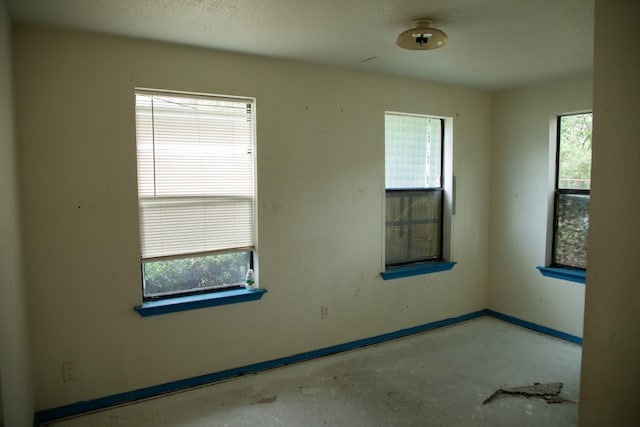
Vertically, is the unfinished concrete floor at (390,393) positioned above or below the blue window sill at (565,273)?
below

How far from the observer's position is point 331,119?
137 inches

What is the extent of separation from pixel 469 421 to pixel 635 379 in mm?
1524

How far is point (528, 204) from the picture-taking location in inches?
165

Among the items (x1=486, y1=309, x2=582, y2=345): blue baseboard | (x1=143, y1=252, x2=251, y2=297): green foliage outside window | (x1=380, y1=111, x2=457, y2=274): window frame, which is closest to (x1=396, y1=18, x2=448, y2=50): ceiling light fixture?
(x1=380, y1=111, x2=457, y2=274): window frame

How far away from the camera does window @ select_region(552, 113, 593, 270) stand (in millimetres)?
3799

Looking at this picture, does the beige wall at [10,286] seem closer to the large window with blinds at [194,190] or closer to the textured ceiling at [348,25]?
the textured ceiling at [348,25]

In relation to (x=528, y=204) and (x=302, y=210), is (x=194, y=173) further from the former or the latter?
(x=528, y=204)

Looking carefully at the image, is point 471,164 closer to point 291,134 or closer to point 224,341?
point 291,134

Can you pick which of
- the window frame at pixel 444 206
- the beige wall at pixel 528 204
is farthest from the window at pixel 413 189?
the beige wall at pixel 528 204

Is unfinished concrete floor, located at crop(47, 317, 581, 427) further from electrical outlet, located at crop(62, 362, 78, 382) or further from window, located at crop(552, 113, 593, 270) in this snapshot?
window, located at crop(552, 113, 593, 270)

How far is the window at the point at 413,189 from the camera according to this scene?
393 cm

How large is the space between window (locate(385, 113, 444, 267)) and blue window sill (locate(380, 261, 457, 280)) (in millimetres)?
77

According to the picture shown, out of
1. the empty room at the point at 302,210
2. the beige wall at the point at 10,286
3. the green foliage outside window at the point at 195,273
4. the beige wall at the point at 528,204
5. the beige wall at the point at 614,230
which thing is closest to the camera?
the beige wall at the point at 614,230

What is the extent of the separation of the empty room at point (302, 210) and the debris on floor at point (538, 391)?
0.07 ft
